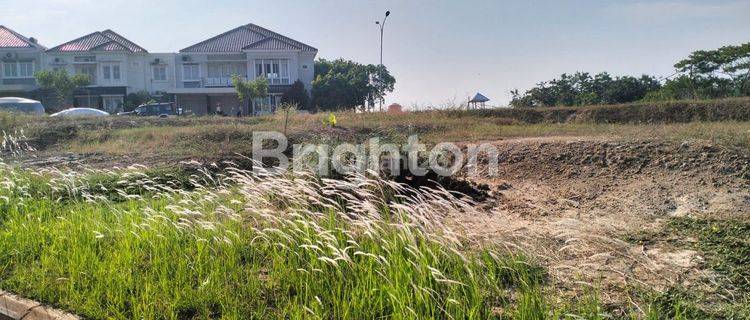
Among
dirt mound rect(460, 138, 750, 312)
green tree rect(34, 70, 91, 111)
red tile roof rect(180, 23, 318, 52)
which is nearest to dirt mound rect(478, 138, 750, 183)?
dirt mound rect(460, 138, 750, 312)

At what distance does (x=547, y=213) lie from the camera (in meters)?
4.89

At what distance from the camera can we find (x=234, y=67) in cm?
4519

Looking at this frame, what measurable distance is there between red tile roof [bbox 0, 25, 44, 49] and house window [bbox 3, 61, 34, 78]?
4.44 feet

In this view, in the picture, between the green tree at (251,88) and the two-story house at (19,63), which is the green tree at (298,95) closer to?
the green tree at (251,88)

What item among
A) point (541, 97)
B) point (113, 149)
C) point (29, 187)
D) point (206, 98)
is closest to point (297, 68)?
point (206, 98)

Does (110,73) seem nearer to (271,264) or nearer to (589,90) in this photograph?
(589,90)

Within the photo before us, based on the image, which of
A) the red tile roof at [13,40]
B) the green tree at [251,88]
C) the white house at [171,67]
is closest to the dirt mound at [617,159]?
the green tree at [251,88]

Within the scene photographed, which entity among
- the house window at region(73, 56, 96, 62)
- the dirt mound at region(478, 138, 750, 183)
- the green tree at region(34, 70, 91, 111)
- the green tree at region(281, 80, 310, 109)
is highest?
the house window at region(73, 56, 96, 62)

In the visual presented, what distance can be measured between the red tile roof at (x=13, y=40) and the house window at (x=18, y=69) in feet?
4.44

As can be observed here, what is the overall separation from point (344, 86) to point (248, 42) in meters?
9.12

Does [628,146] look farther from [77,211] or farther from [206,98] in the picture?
[206,98]

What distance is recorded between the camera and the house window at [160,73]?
4594 cm

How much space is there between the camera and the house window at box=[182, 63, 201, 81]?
45.1 meters

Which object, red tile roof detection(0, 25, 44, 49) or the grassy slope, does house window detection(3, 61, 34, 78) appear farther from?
the grassy slope
